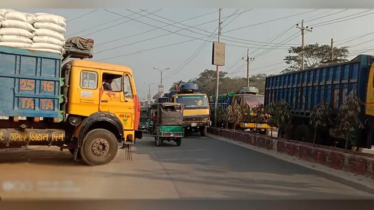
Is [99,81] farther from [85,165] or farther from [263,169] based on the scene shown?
[263,169]

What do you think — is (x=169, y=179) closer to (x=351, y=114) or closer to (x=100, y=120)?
(x=100, y=120)

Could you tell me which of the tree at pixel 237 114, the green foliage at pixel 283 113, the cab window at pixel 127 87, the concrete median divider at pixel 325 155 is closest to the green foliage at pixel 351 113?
the concrete median divider at pixel 325 155

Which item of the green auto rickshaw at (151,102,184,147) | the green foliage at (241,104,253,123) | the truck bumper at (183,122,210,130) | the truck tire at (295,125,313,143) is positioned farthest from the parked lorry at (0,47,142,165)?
the green foliage at (241,104,253,123)

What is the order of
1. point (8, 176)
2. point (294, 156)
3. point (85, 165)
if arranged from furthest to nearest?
point (294, 156) < point (85, 165) < point (8, 176)

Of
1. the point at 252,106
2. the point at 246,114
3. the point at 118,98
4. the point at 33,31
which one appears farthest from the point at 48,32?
the point at 252,106

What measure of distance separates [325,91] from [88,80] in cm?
720

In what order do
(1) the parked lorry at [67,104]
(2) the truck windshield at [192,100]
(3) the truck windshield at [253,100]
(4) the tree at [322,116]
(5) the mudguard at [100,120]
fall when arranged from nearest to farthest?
(1) the parked lorry at [67,104] → (5) the mudguard at [100,120] → (4) the tree at [322,116] → (2) the truck windshield at [192,100] → (3) the truck windshield at [253,100]

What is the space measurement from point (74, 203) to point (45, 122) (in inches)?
146

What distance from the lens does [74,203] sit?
5883 millimetres

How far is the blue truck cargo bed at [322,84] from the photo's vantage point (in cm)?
965

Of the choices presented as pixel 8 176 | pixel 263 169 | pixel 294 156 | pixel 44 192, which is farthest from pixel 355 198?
pixel 8 176

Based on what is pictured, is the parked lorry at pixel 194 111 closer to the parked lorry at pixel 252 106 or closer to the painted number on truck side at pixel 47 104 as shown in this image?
the parked lorry at pixel 252 106

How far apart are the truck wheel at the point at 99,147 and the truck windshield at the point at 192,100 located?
35.6 ft

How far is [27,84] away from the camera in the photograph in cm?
818
